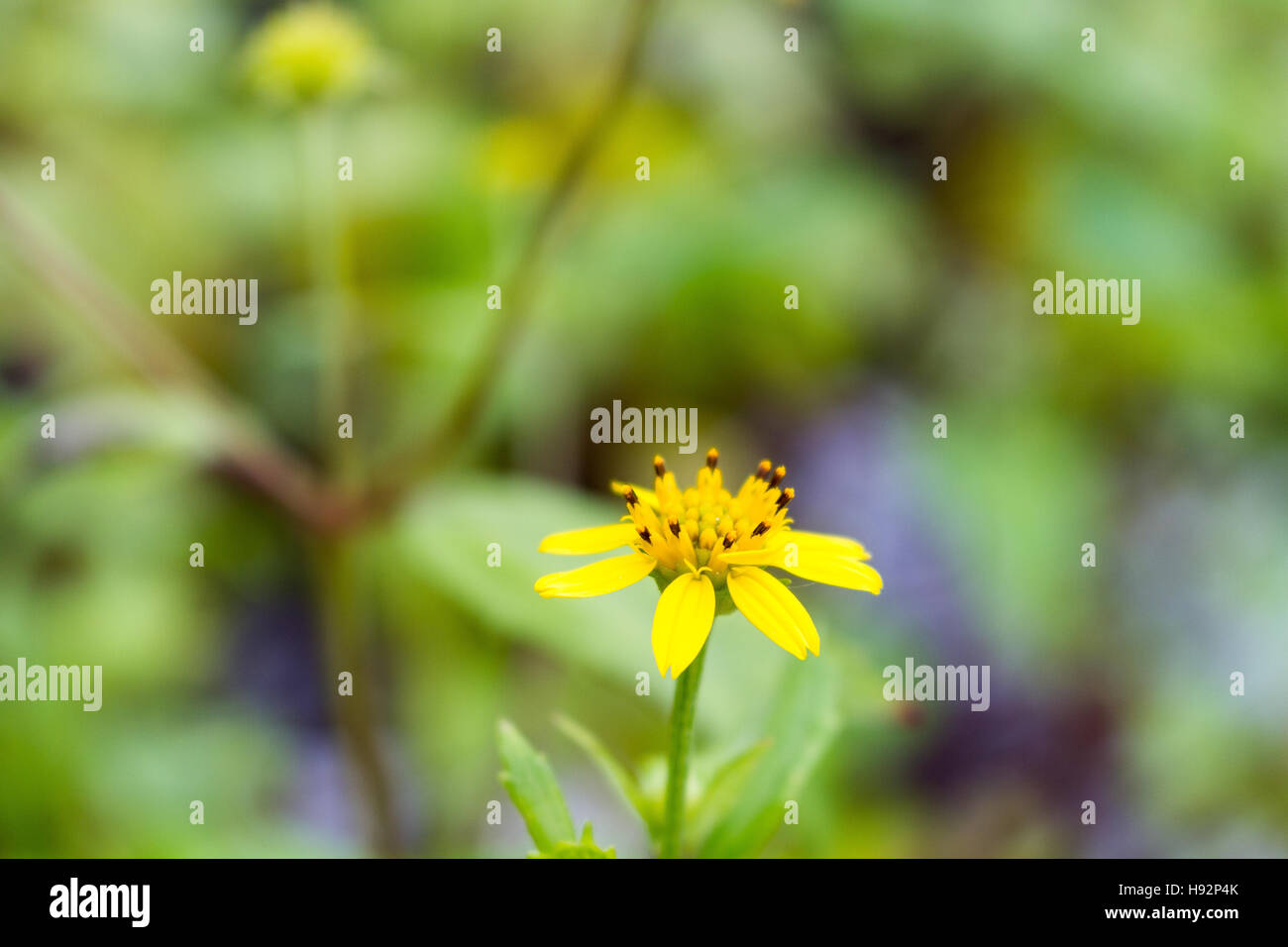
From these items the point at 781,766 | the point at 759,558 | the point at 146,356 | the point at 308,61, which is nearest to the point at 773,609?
the point at 759,558

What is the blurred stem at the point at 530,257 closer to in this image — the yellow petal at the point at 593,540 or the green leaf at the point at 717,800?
the yellow petal at the point at 593,540

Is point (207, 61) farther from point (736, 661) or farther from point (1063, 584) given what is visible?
point (1063, 584)

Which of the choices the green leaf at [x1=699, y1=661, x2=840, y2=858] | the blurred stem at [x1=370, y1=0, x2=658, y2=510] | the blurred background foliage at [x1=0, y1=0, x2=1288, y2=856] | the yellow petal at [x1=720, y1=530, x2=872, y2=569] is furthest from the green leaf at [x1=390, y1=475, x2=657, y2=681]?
the yellow petal at [x1=720, y1=530, x2=872, y2=569]

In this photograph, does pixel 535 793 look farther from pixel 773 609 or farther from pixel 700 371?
pixel 700 371
